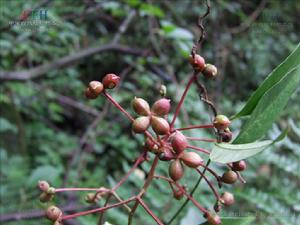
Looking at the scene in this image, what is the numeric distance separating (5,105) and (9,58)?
333mm

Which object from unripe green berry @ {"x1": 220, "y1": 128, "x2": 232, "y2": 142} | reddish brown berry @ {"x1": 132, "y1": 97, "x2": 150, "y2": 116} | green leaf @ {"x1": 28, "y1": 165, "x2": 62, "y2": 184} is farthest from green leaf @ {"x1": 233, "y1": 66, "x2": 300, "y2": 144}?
green leaf @ {"x1": 28, "y1": 165, "x2": 62, "y2": 184}

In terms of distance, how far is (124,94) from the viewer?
8.30 feet

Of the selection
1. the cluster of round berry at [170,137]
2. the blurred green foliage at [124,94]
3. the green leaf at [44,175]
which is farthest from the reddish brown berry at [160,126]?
the green leaf at [44,175]

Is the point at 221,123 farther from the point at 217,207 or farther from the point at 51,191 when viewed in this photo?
the point at 51,191

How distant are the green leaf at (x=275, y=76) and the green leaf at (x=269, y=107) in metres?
0.01

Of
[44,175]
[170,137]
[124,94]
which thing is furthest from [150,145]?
[124,94]

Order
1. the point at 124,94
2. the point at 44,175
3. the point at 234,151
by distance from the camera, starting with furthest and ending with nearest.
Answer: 1. the point at 124,94
2. the point at 44,175
3. the point at 234,151

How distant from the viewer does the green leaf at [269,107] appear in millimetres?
482

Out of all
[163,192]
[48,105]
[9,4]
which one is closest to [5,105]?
[48,105]

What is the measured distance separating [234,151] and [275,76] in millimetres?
107

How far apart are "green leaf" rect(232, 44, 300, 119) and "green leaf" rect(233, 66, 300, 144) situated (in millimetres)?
11

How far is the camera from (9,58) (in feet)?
7.61

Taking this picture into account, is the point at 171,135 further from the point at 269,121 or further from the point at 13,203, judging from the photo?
the point at 13,203

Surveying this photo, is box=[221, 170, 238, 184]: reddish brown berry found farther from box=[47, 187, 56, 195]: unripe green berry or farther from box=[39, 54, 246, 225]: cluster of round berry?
box=[47, 187, 56, 195]: unripe green berry
